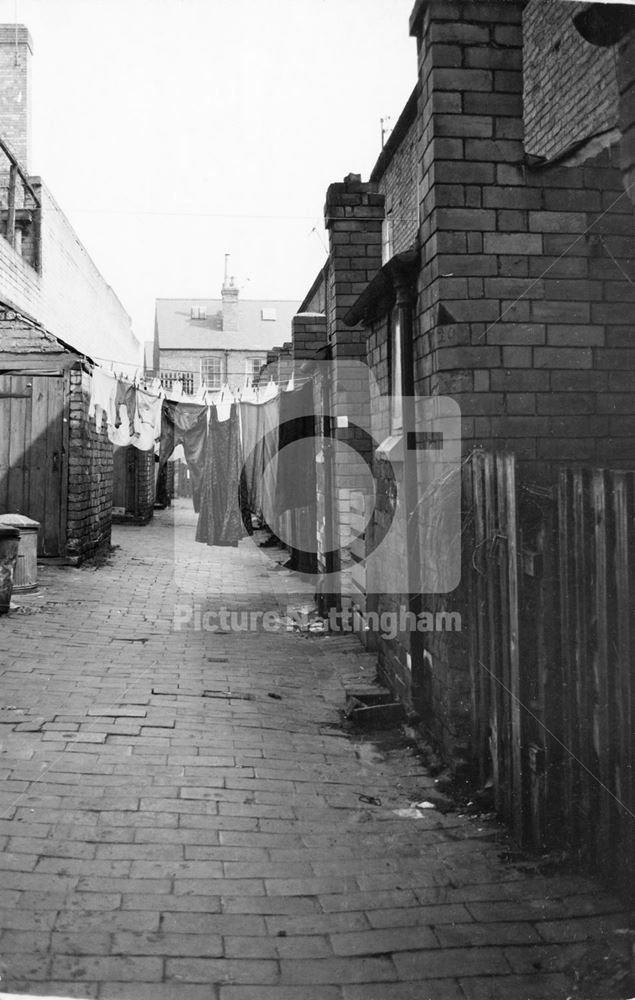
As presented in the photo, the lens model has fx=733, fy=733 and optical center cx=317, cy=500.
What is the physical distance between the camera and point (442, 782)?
3.91m

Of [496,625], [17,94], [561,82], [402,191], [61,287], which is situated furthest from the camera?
[61,287]

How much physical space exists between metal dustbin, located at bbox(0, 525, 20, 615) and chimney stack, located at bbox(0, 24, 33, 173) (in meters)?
9.11

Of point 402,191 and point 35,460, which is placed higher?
point 402,191

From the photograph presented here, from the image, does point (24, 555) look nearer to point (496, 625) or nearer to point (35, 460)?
point (35, 460)

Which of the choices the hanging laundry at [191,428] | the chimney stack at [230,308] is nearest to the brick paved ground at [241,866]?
the hanging laundry at [191,428]

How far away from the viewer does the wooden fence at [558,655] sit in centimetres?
263

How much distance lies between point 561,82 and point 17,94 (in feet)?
35.9

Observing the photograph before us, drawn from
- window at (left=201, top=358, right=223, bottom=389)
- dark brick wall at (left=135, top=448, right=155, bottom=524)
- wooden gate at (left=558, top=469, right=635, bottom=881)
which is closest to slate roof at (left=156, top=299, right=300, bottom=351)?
window at (left=201, top=358, right=223, bottom=389)

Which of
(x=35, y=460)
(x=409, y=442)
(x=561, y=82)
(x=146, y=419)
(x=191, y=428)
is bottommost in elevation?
(x=409, y=442)

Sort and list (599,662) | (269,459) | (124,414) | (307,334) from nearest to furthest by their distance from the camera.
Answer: (599,662), (307,334), (269,459), (124,414)

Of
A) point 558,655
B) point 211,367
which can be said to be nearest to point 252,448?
point 558,655

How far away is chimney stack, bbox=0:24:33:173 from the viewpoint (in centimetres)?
1362

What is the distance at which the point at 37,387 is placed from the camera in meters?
10.8

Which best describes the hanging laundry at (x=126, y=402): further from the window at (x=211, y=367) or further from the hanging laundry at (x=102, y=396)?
the window at (x=211, y=367)
